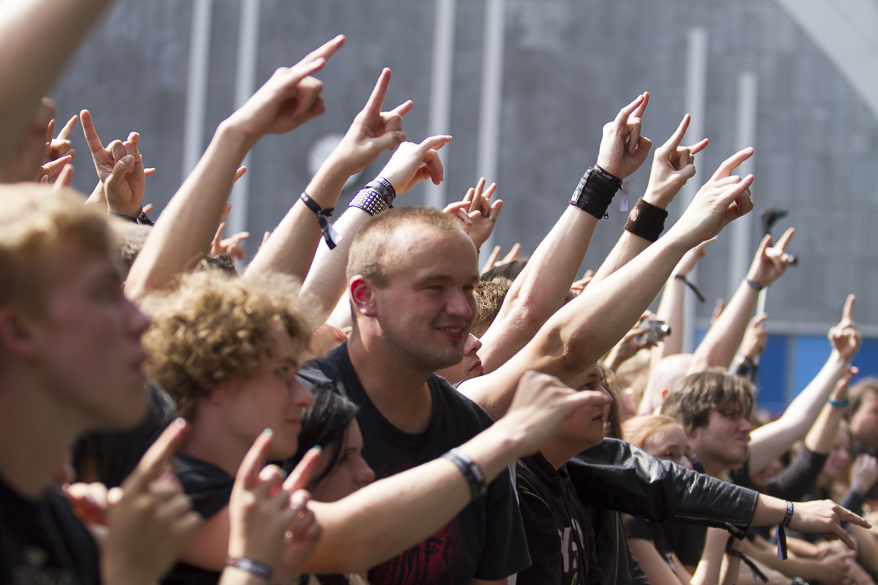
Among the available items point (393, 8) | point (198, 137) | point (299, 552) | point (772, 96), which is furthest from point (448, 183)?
point (299, 552)

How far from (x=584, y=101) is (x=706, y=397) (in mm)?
13564

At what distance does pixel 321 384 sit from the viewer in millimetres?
2008

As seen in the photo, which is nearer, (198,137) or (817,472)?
(817,472)

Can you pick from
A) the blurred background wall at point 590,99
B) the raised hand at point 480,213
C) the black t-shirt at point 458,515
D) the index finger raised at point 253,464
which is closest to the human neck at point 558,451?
the black t-shirt at point 458,515

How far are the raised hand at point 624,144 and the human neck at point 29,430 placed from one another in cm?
192

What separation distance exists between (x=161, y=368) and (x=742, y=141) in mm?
16515

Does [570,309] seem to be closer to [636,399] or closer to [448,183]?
[636,399]

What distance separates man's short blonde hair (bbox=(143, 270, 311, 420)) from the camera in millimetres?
1668

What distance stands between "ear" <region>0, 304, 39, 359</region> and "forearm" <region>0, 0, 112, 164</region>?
234 mm

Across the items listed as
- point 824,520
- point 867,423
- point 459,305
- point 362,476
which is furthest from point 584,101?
point 362,476

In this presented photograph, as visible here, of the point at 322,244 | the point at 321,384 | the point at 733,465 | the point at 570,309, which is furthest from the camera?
the point at 733,465

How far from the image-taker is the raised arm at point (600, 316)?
2.41 m

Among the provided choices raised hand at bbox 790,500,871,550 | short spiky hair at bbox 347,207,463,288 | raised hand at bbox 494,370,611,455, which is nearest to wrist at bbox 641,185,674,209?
short spiky hair at bbox 347,207,463,288

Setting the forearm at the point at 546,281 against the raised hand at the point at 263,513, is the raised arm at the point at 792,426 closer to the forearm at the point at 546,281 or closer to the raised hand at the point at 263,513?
the forearm at the point at 546,281
